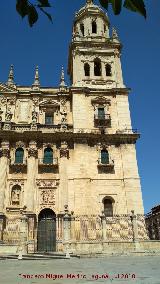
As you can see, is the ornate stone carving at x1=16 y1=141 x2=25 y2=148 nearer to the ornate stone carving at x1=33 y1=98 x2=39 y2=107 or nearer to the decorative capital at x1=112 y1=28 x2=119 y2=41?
the ornate stone carving at x1=33 y1=98 x2=39 y2=107

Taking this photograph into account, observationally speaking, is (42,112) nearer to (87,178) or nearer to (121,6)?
(87,178)

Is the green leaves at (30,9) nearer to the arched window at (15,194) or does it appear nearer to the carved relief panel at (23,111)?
the arched window at (15,194)

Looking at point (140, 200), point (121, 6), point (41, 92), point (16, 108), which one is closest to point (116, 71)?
point (41, 92)

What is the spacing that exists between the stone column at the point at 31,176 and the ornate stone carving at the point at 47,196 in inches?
28.2

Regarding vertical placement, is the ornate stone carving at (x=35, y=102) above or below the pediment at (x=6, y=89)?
below

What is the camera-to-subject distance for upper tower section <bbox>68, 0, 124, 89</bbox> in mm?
26047

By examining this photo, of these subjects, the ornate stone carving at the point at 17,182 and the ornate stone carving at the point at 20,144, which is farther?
the ornate stone carving at the point at 20,144

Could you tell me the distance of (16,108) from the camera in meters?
24.7

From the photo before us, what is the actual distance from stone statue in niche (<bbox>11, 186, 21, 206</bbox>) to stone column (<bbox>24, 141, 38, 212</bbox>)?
2.00ft

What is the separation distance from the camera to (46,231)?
2039 centimetres

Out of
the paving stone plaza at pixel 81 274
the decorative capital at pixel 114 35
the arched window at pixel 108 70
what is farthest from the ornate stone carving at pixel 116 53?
the paving stone plaza at pixel 81 274

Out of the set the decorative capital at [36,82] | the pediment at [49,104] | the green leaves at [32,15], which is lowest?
the green leaves at [32,15]

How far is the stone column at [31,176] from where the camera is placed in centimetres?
2070

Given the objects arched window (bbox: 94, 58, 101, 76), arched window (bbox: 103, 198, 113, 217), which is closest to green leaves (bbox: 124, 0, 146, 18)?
arched window (bbox: 103, 198, 113, 217)
